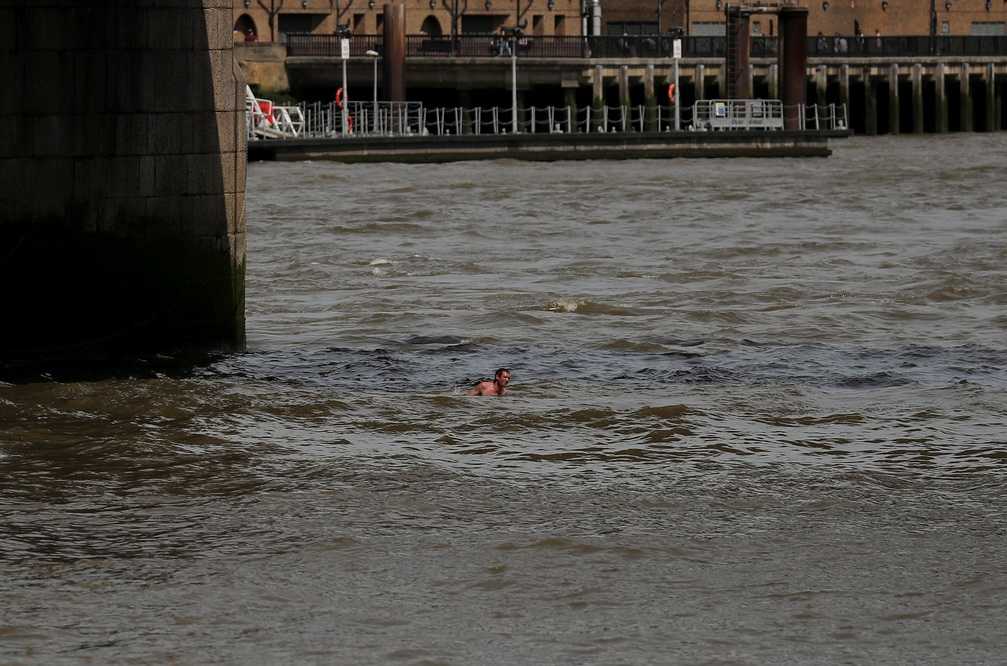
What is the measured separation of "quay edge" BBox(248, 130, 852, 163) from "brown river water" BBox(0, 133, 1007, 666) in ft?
82.3

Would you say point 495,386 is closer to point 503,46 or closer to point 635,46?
point 503,46

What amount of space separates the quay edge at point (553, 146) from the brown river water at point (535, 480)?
82.3 feet

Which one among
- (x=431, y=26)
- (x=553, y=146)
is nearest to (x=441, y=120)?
(x=553, y=146)

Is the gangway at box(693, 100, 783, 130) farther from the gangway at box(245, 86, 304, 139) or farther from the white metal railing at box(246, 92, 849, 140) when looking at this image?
the gangway at box(245, 86, 304, 139)

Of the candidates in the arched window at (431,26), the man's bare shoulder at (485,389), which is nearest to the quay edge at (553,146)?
the arched window at (431,26)

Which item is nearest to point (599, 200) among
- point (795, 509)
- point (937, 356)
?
point (937, 356)

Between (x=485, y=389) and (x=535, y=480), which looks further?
(x=485, y=389)

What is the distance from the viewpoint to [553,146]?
54.4 meters

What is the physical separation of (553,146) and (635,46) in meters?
19.5

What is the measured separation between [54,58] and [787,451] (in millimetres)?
7210

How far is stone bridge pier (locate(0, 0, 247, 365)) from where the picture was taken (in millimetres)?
15703

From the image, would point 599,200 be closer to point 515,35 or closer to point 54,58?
point 515,35

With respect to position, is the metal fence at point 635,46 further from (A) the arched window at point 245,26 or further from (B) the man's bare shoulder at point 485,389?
(B) the man's bare shoulder at point 485,389

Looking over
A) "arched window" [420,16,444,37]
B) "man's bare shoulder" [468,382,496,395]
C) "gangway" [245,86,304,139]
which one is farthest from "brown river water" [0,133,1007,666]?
"arched window" [420,16,444,37]
